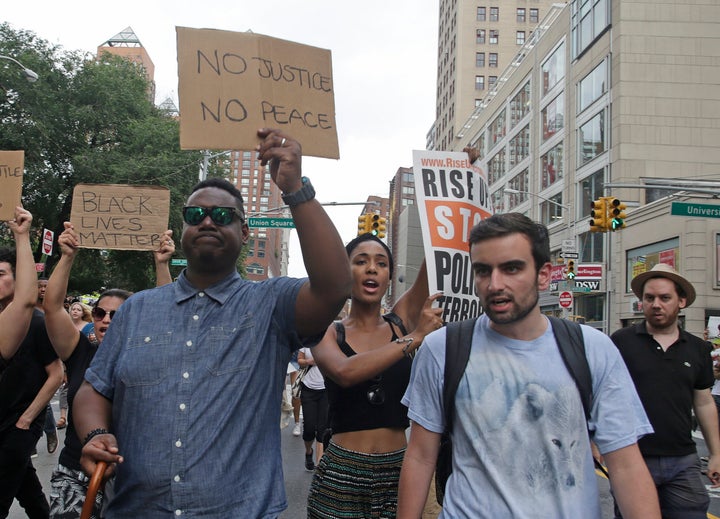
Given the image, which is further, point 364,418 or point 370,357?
point 364,418

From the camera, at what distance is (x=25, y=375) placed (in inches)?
170

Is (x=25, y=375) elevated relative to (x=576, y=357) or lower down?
lower down

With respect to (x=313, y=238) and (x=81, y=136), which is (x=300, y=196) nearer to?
(x=313, y=238)

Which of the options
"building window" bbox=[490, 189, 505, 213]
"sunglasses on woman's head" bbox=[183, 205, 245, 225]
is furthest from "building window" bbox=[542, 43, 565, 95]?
"sunglasses on woman's head" bbox=[183, 205, 245, 225]

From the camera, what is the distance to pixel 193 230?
252cm

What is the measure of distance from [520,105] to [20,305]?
153 ft

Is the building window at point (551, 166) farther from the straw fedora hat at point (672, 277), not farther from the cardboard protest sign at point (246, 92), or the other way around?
the cardboard protest sign at point (246, 92)

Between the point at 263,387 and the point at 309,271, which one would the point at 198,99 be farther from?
the point at 263,387

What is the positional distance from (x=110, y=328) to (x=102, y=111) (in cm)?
2881

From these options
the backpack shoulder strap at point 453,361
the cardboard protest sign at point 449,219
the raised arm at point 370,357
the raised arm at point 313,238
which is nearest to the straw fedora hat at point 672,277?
the cardboard protest sign at point 449,219

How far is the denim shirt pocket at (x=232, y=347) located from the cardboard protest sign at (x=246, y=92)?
0.66 metres

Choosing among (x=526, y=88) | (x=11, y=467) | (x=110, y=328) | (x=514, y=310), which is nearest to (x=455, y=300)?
(x=514, y=310)

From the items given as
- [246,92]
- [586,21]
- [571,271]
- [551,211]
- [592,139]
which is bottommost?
[571,271]

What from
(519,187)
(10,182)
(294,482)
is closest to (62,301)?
(10,182)
